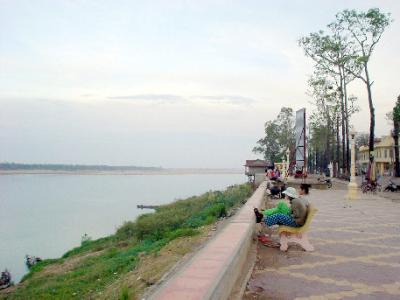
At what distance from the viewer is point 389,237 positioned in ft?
26.8

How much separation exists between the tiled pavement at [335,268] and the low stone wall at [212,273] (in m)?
0.38

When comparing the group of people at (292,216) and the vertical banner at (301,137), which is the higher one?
the vertical banner at (301,137)

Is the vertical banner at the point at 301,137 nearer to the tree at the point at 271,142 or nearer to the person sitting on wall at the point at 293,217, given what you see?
the person sitting on wall at the point at 293,217

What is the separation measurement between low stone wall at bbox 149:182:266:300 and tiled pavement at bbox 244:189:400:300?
0.38 m

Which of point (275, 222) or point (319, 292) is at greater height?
point (275, 222)

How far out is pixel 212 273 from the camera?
4008 mm

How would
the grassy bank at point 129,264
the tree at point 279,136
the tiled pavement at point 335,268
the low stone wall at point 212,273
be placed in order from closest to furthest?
the low stone wall at point 212,273 → the tiled pavement at point 335,268 → the grassy bank at point 129,264 → the tree at point 279,136

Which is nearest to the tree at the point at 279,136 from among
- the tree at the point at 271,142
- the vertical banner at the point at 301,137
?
the tree at the point at 271,142

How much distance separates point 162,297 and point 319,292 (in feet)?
6.56

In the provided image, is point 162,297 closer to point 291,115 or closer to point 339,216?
point 339,216

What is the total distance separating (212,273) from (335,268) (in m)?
2.39

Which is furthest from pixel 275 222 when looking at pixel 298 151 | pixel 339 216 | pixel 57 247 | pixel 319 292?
pixel 57 247

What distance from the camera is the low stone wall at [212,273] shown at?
3.49 m

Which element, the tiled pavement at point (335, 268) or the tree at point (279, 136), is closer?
the tiled pavement at point (335, 268)
